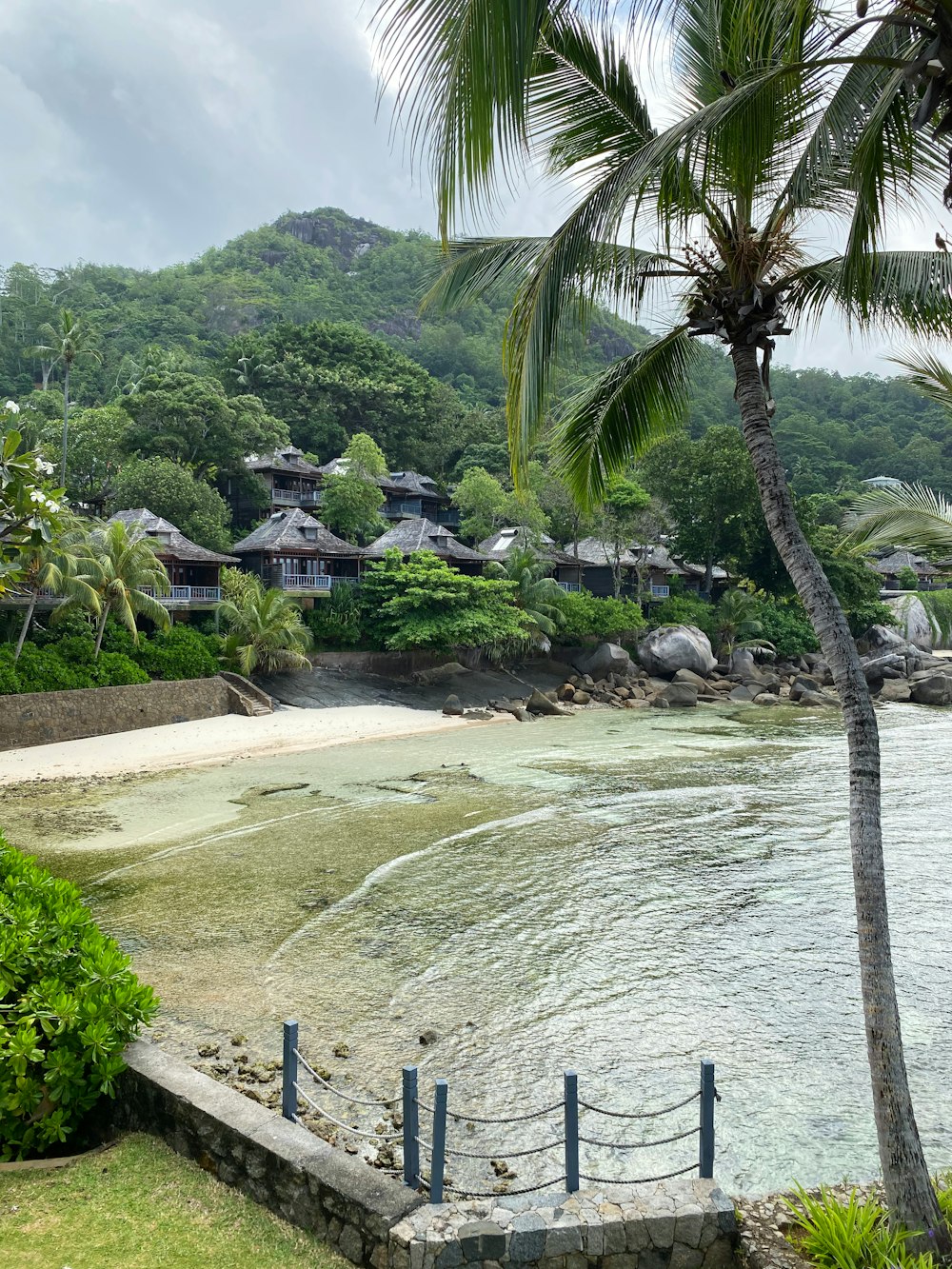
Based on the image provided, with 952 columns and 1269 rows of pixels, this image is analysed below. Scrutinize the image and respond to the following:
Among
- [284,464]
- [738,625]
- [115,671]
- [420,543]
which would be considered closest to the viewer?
[115,671]

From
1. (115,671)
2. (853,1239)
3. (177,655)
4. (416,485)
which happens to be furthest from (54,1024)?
(416,485)

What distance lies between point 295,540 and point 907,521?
1225 inches

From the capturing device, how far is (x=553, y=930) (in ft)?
37.7

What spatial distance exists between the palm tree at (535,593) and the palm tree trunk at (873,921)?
34.1 m

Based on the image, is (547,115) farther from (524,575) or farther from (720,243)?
(524,575)

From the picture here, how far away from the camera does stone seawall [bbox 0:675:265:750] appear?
23641mm

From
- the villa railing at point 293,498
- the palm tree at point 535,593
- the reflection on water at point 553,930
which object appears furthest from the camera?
the villa railing at point 293,498

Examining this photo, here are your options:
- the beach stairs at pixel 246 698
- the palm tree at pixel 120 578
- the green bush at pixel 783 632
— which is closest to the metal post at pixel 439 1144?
the palm tree at pixel 120 578

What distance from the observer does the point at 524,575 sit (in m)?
40.0

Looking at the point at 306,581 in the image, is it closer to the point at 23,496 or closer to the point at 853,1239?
the point at 23,496

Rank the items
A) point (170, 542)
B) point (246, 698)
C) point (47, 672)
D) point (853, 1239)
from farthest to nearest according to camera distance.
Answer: point (170, 542), point (246, 698), point (47, 672), point (853, 1239)

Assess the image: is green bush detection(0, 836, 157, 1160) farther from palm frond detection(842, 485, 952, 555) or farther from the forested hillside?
the forested hillside

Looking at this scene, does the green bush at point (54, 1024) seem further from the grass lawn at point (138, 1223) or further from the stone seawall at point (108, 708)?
the stone seawall at point (108, 708)

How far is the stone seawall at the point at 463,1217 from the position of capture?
4.29 m
